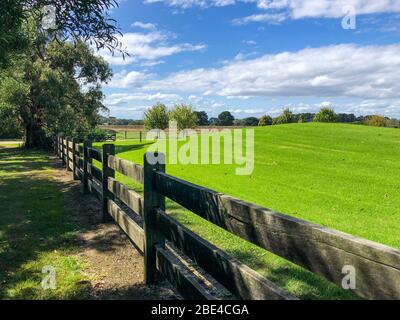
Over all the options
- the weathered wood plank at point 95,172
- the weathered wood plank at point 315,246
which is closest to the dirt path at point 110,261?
the weathered wood plank at point 95,172

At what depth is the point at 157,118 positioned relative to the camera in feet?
209

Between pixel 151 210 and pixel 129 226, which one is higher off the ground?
pixel 151 210

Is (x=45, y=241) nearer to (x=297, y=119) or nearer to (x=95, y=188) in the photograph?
(x=95, y=188)

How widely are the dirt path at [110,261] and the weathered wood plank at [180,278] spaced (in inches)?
14.7

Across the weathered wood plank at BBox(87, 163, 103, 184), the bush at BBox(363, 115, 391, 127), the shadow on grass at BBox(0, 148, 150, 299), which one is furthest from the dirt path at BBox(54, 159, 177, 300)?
the bush at BBox(363, 115, 391, 127)

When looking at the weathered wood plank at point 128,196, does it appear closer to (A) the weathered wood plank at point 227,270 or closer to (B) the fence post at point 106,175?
(B) the fence post at point 106,175

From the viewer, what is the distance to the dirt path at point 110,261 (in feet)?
14.7

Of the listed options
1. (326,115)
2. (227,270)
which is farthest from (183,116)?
(227,270)

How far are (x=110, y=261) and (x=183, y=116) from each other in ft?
178

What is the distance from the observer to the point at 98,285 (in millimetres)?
4715

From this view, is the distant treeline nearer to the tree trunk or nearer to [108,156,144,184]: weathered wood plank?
the tree trunk

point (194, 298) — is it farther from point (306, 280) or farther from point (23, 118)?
point (23, 118)

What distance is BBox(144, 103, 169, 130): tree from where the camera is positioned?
208 ft
